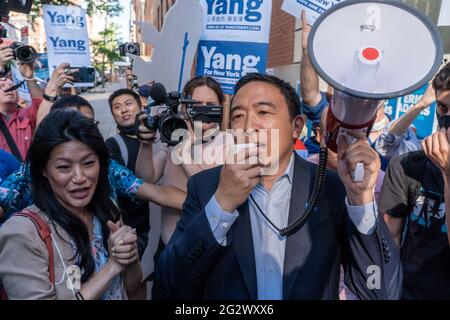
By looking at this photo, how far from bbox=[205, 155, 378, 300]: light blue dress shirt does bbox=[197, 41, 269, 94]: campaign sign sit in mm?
1402

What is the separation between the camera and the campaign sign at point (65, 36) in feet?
15.1

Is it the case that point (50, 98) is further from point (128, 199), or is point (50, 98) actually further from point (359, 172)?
point (359, 172)

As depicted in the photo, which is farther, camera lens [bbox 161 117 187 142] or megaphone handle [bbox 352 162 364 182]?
camera lens [bbox 161 117 187 142]

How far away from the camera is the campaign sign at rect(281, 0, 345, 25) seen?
2.53 meters

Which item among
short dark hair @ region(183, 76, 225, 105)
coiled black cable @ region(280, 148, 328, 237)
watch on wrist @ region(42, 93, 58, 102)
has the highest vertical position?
short dark hair @ region(183, 76, 225, 105)

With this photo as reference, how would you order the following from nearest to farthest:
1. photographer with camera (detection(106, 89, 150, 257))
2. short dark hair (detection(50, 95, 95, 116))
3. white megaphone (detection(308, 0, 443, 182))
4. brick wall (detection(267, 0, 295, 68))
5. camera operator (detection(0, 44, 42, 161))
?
white megaphone (detection(308, 0, 443, 182))
photographer with camera (detection(106, 89, 150, 257))
camera operator (detection(0, 44, 42, 161))
short dark hair (detection(50, 95, 95, 116))
brick wall (detection(267, 0, 295, 68))

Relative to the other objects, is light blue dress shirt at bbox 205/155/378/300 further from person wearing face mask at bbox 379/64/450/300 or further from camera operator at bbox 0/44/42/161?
camera operator at bbox 0/44/42/161

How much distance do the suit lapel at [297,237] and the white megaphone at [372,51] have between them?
0.38 metres

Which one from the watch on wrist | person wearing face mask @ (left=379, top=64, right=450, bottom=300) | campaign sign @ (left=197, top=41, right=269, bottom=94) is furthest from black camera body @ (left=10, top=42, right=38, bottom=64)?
person wearing face mask @ (left=379, top=64, right=450, bottom=300)

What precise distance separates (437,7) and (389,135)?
2.25 metres

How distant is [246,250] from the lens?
136cm

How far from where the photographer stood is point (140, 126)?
209 centimetres
